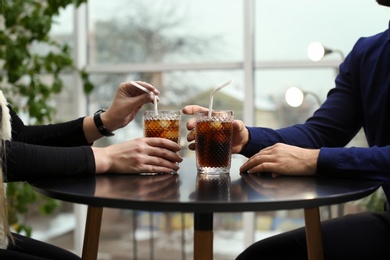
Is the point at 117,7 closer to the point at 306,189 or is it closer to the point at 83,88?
the point at 83,88

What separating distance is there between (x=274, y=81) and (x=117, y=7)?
1.16 meters

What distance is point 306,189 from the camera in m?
1.19

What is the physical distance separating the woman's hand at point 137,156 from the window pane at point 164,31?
6.70ft

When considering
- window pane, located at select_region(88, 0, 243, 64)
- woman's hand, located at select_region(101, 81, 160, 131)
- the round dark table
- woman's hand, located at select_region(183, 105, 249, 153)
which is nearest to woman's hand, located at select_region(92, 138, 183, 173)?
the round dark table

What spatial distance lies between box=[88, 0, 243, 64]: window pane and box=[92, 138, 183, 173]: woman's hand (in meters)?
2.04

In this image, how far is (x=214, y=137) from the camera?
1.39 metres

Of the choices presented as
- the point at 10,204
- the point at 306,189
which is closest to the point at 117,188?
the point at 306,189

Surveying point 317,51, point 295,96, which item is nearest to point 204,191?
point 295,96

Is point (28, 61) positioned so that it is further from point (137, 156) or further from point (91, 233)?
point (137, 156)

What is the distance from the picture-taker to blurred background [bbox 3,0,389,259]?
322 centimetres

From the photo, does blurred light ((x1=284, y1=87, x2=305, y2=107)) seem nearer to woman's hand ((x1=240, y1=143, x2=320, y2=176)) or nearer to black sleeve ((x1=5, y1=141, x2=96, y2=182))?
woman's hand ((x1=240, y1=143, x2=320, y2=176))

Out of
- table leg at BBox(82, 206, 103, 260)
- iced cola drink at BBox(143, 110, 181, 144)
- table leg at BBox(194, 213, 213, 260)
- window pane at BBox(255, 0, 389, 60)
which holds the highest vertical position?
window pane at BBox(255, 0, 389, 60)

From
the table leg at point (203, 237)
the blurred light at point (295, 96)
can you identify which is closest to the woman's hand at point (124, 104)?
the table leg at point (203, 237)

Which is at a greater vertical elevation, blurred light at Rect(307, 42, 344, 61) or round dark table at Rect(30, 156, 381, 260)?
blurred light at Rect(307, 42, 344, 61)
